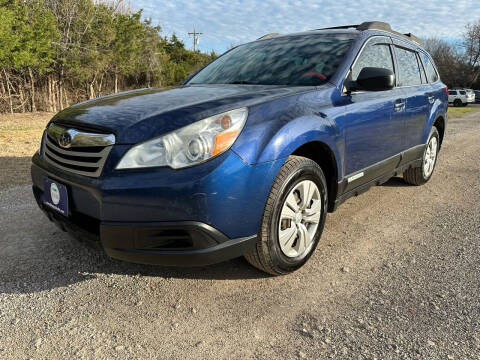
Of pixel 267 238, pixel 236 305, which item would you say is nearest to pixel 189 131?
pixel 267 238

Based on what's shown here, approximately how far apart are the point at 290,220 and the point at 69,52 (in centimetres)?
1586

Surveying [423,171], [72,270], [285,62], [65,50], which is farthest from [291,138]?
[65,50]

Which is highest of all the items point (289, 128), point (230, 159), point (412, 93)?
point (412, 93)

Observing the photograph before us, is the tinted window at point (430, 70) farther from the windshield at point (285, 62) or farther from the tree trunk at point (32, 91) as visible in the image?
the tree trunk at point (32, 91)

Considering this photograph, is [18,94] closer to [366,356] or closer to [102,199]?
[102,199]

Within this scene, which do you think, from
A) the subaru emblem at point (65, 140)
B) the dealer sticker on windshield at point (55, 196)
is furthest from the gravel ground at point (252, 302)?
the subaru emblem at point (65, 140)

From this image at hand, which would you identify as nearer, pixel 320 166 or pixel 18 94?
pixel 320 166

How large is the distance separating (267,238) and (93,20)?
1723 cm

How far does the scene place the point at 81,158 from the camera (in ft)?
7.09

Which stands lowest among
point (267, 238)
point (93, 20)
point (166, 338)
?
point (166, 338)

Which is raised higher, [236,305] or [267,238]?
[267,238]

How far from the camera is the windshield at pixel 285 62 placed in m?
2.93

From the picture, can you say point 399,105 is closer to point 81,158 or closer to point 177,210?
point 177,210

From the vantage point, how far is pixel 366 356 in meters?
1.78
